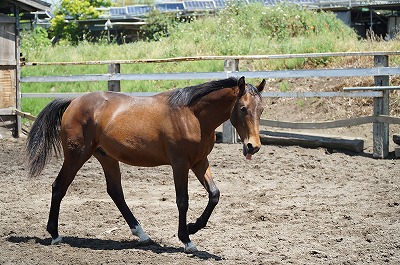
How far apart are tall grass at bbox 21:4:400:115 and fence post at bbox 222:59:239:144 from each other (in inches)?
114

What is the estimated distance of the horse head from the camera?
5.57 metres

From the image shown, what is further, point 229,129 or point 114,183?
point 229,129

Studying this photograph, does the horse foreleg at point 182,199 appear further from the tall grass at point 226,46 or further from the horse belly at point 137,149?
the tall grass at point 226,46

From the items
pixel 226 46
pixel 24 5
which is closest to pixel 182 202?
pixel 24 5

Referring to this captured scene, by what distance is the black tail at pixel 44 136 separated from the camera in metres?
6.84

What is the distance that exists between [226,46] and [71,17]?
19899mm

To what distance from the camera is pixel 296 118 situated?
12.9 m

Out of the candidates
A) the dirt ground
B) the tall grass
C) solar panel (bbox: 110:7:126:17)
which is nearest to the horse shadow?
the dirt ground

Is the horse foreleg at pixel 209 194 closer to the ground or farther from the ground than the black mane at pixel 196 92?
closer to the ground

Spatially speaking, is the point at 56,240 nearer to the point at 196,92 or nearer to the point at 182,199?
the point at 182,199

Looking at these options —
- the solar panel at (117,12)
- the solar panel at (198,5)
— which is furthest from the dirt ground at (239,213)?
the solar panel at (117,12)

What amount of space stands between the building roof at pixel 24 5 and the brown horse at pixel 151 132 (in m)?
7.86

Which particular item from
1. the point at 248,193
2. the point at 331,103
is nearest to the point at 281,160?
the point at 248,193

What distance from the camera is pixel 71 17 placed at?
117 ft
